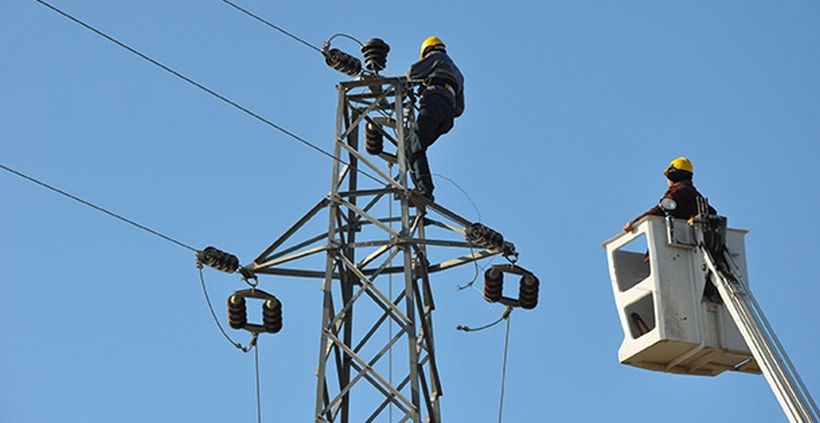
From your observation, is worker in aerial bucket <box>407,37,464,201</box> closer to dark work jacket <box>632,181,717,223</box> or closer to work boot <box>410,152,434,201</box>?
work boot <box>410,152,434,201</box>

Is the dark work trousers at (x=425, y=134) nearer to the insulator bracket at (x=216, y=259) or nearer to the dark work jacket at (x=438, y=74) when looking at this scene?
the dark work jacket at (x=438, y=74)

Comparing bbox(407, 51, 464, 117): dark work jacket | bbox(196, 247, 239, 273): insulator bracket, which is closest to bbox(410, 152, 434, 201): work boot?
bbox(407, 51, 464, 117): dark work jacket

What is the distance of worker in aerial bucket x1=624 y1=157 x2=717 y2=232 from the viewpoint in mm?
22500

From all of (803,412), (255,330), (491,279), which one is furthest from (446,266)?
(803,412)

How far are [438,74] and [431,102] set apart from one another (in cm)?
53

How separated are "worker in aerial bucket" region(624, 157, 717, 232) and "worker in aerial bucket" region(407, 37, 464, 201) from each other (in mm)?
2260

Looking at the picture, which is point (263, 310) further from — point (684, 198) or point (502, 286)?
point (684, 198)

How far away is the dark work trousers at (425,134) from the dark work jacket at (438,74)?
5.5 inches

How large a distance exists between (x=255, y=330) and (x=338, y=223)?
1.38 m

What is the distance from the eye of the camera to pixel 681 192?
926 inches

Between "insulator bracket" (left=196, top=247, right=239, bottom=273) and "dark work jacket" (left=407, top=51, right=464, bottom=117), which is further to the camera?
"dark work jacket" (left=407, top=51, right=464, bottom=117)

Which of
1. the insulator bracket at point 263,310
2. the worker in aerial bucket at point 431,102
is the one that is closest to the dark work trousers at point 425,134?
the worker in aerial bucket at point 431,102

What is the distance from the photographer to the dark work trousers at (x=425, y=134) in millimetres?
23391

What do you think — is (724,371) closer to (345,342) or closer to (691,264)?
(691,264)
